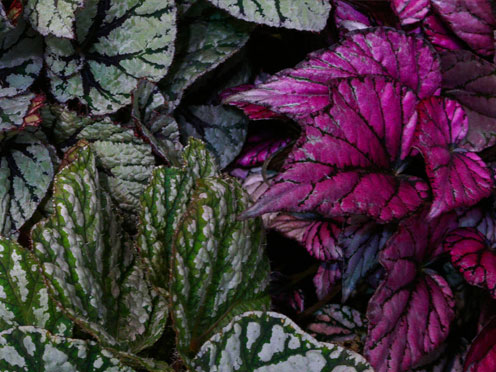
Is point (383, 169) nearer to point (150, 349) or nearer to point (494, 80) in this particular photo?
point (494, 80)

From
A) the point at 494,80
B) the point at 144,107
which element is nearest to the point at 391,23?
the point at 494,80

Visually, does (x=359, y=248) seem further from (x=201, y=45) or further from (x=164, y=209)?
(x=201, y=45)

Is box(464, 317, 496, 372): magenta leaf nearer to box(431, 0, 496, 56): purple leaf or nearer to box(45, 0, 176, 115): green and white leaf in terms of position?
box(431, 0, 496, 56): purple leaf

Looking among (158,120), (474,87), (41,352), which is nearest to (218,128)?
(158,120)

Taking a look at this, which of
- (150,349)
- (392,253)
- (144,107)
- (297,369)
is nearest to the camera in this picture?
(297,369)


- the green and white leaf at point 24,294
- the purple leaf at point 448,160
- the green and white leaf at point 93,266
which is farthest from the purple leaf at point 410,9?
the green and white leaf at point 24,294

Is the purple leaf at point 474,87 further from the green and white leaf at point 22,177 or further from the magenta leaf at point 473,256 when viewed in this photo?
the green and white leaf at point 22,177
